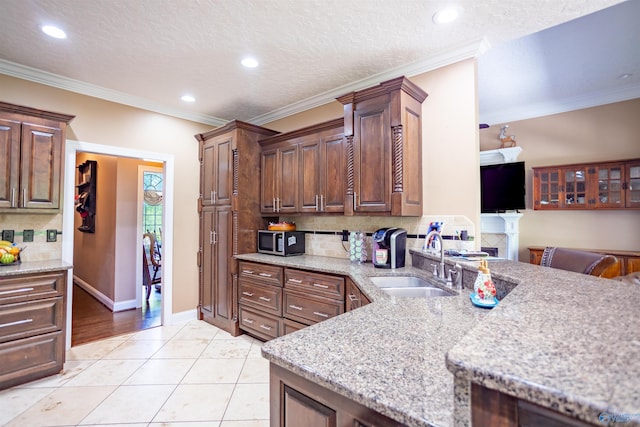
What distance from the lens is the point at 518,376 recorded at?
0.48 meters

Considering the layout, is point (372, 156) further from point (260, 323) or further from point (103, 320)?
point (103, 320)

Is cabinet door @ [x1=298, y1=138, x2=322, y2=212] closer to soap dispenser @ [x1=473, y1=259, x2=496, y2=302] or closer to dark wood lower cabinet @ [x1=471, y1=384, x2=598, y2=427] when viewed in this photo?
soap dispenser @ [x1=473, y1=259, x2=496, y2=302]

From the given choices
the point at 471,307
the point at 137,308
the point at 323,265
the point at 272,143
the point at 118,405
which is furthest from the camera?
the point at 137,308

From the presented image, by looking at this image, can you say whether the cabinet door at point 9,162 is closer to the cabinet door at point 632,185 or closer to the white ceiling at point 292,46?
the white ceiling at point 292,46

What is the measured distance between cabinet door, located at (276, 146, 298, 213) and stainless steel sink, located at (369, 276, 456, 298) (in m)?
1.37

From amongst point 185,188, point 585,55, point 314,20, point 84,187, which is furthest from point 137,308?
point 585,55

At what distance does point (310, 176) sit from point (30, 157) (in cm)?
256

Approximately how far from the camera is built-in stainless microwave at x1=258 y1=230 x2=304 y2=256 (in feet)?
10.6

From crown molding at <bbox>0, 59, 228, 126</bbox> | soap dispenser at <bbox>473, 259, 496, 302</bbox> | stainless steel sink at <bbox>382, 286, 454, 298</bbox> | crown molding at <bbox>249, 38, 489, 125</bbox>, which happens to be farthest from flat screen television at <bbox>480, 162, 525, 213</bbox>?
crown molding at <bbox>0, 59, 228, 126</bbox>

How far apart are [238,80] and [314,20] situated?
4.01 ft

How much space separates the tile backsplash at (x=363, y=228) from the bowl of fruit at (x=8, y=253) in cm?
254

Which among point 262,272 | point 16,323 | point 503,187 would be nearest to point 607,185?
point 503,187

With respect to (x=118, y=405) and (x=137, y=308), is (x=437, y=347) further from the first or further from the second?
(x=137, y=308)

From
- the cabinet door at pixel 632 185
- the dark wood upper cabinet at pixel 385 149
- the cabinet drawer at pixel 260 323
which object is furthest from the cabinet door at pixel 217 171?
the cabinet door at pixel 632 185
